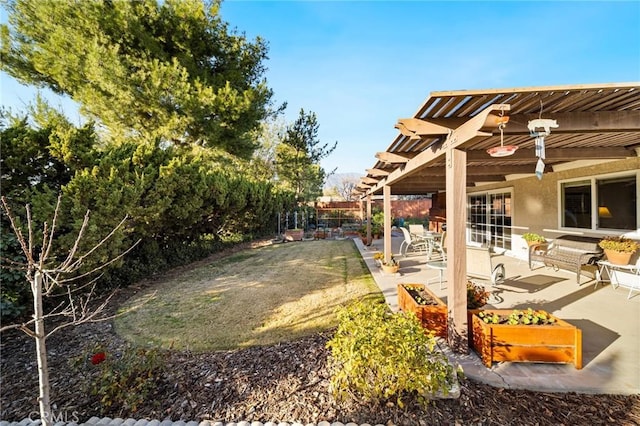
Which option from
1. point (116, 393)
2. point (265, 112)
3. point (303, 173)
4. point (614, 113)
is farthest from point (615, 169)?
point (303, 173)

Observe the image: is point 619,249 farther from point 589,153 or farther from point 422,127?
point 422,127

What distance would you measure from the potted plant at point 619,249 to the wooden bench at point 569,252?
12.8 inches

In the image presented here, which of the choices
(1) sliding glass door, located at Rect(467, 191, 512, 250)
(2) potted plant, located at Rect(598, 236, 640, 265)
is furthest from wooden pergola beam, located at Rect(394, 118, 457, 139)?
(1) sliding glass door, located at Rect(467, 191, 512, 250)

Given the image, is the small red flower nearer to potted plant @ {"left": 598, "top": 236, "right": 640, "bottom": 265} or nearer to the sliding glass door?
potted plant @ {"left": 598, "top": 236, "right": 640, "bottom": 265}

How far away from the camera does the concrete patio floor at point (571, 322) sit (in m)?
2.43

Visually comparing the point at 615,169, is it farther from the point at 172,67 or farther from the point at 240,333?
the point at 172,67

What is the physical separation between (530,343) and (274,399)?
8.30 feet

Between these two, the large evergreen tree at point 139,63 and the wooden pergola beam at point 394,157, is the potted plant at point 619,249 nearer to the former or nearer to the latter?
the wooden pergola beam at point 394,157

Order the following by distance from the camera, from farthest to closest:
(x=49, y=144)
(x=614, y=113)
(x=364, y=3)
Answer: (x=364, y=3), (x=49, y=144), (x=614, y=113)

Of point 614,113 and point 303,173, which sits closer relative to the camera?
point 614,113

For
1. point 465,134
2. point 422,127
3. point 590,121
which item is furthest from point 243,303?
point 590,121

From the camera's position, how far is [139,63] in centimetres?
788

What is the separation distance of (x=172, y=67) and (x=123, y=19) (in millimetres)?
1664

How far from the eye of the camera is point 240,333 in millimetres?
3715
